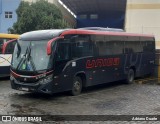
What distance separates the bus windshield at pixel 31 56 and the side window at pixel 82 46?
1466mm

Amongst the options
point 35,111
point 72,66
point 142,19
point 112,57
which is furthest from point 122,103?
point 142,19

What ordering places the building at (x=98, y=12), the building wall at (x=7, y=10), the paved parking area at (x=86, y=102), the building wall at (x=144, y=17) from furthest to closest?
the building at (x=98, y=12) → the building wall at (x=7, y=10) → the building wall at (x=144, y=17) → the paved parking area at (x=86, y=102)

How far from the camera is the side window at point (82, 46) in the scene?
14180 mm

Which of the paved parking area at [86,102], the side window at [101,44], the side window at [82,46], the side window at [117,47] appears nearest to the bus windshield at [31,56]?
the paved parking area at [86,102]

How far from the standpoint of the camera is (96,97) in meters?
14.1

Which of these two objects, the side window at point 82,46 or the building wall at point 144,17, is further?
the building wall at point 144,17

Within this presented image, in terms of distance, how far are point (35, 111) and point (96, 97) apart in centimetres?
382

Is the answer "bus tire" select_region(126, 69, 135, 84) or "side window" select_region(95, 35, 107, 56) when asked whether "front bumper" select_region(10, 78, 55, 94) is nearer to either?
"side window" select_region(95, 35, 107, 56)

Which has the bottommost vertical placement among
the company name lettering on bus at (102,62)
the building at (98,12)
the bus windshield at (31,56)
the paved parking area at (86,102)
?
the paved parking area at (86,102)

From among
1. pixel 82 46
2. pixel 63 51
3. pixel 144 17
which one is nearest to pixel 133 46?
pixel 82 46

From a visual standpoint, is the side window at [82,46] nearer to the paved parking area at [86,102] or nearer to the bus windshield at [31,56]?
the bus windshield at [31,56]

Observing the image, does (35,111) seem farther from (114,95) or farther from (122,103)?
(114,95)

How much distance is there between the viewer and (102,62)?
1620 cm

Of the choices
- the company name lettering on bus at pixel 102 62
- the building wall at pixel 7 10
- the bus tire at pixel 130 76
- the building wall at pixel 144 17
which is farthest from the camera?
the building wall at pixel 7 10
